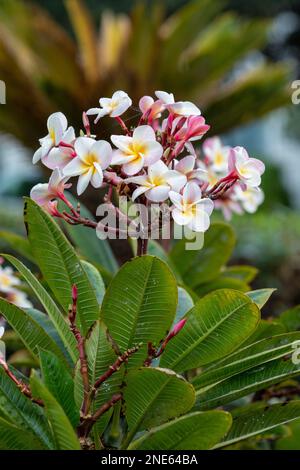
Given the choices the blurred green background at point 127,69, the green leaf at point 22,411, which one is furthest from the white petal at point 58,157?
the blurred green background at point 127,69

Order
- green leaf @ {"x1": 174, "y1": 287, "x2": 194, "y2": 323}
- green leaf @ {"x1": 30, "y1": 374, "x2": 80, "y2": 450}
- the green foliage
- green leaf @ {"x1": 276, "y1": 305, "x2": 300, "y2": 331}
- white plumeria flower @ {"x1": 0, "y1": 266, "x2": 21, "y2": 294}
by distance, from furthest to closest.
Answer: white plumeria flower @ {"x1": 0, "y1": 266, "x2": 21, "y2": 294}, green leaf @ {"x1": 276, "y1": 305, "x2": 300, "y2": 331}, green leaf @ {"x1": 174, "y1": 287, "x2": 194, "y2": 323}, the green foliage, green leaf @ {"x1": 30, "y1": 374, "x2": 80, "y2": 450}

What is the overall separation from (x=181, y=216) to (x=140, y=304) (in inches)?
5.9

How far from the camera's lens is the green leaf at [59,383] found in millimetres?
1104

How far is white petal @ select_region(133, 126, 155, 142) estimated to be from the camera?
115 cm

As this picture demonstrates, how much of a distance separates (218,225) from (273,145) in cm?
1833

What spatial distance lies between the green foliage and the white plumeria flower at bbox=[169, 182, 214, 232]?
0.29ft

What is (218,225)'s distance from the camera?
5.80 ft

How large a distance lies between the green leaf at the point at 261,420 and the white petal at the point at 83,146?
1.68 feet

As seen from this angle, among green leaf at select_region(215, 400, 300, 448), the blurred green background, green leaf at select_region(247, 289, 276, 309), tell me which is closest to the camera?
green leaf at select_region(215, 400, 300, 448)

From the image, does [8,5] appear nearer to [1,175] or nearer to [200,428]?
[200,428]

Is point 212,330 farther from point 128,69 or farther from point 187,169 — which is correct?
point 128,69

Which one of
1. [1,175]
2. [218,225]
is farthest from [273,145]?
[218,225]

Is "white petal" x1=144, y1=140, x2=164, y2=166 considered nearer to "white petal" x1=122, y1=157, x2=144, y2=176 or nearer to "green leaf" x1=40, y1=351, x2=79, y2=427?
"white petal" x1=122, y1=157, x2=144, y2=176

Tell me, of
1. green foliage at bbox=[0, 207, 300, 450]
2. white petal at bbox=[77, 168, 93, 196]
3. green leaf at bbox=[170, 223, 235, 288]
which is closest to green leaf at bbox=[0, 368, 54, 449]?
green foliage at bbox=[0, 207, 300, 450]
